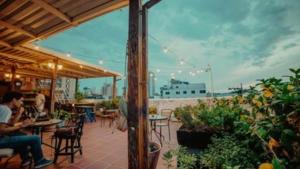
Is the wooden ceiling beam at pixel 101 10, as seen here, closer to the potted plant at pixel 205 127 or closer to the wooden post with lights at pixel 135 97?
the wooden post with lights at pixel 135 97

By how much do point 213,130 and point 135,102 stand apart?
1510 mm

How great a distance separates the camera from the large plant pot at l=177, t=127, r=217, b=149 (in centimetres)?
247

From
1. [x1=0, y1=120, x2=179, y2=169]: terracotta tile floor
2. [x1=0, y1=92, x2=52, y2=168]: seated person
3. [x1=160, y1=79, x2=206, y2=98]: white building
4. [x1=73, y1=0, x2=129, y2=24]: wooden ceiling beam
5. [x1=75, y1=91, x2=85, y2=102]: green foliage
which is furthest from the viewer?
[x1=160, y1=79, x2=206, y2=98]: white building

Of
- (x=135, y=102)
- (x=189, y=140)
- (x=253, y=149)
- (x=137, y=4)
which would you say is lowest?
(x=189, y=140)

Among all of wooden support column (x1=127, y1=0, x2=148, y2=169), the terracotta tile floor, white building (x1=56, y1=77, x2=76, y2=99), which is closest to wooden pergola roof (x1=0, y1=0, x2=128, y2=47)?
wooden support column (x1=127, y1=0, x2=148, y2=169)

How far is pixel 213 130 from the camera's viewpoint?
2.48 m

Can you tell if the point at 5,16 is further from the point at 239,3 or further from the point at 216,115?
the point at 239,3

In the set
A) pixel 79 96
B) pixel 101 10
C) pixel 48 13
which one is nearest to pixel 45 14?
pixel 48 13

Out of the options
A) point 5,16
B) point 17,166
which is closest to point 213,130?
point 17,166

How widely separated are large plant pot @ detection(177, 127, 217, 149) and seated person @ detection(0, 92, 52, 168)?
7.09 feet

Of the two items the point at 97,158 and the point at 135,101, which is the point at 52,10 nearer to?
the point at 135,101

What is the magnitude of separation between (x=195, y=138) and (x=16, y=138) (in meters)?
2.69

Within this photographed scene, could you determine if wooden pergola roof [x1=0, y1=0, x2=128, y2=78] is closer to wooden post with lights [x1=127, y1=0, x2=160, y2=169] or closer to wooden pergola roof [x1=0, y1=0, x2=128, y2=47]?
wooden pergola roof [x1=0, y1=0, x2=128, y2=47]

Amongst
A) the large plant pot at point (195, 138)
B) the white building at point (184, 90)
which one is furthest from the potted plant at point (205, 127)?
the white building at point (184, 90)
